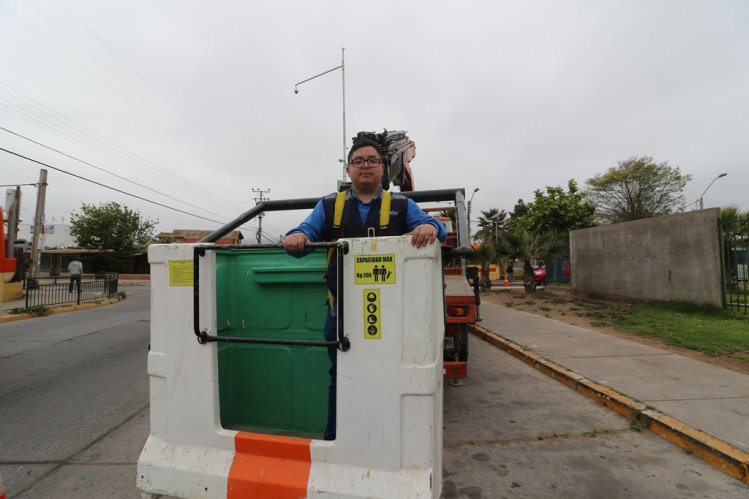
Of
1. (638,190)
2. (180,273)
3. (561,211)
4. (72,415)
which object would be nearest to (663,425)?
(180,273)

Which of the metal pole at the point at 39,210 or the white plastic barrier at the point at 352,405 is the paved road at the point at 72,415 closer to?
the white plastic barrier at the point at 352,405

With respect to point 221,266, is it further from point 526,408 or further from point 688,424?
point 688,424

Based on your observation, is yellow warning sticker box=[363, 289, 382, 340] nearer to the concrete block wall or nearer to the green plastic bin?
the green plastic bin

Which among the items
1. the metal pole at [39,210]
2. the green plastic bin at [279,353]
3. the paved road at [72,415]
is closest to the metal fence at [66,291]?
the metal pole at [39,210]

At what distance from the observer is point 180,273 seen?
1.84 metres

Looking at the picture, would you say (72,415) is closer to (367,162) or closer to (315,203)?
(315,203)

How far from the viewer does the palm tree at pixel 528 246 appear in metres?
14.3

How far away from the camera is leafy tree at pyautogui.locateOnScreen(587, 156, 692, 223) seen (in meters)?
32.1

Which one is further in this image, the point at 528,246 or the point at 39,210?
the point at 39,210

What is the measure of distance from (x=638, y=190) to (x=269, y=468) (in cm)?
3901

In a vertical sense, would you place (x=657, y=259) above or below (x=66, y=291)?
above

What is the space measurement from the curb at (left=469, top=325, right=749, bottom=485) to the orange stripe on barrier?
10.1 feet

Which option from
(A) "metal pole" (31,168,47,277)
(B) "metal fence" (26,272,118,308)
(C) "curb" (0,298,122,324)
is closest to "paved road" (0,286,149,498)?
(C) "curb" (0,298,122,324)

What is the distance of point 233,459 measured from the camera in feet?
5.78
